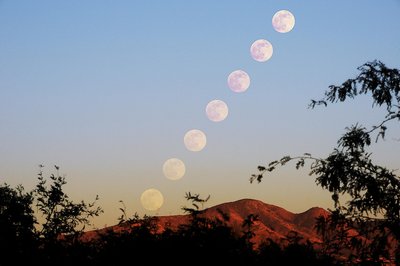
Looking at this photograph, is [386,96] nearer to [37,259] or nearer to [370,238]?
[370,238]

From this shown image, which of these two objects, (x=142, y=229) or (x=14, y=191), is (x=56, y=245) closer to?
(x=142, y=229)

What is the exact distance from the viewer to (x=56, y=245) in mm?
9812

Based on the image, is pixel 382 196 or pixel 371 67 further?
pixel 371 67

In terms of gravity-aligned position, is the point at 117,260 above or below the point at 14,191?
below

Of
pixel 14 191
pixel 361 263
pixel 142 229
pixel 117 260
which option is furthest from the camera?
pixel 14 191

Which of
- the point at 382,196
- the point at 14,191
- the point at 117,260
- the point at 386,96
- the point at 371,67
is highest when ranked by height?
the point at 14,191

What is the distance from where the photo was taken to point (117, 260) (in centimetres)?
898

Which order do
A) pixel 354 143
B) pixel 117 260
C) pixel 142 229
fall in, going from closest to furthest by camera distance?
pixel 117 260 < pixel 142 229 < pixel 354 143

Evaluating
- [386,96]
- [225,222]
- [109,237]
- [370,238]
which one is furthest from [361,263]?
[109,237]

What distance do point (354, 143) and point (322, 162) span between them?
1.41m

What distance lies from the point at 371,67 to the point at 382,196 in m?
4.93

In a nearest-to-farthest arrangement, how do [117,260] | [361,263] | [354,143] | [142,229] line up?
1. [117,260]
2. [142,229]
3. [361,263]
4. [354,143]

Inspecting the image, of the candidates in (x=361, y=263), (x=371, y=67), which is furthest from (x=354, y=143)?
(x=361, y=263)

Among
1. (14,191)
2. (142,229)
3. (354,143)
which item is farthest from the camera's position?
(14,191)
